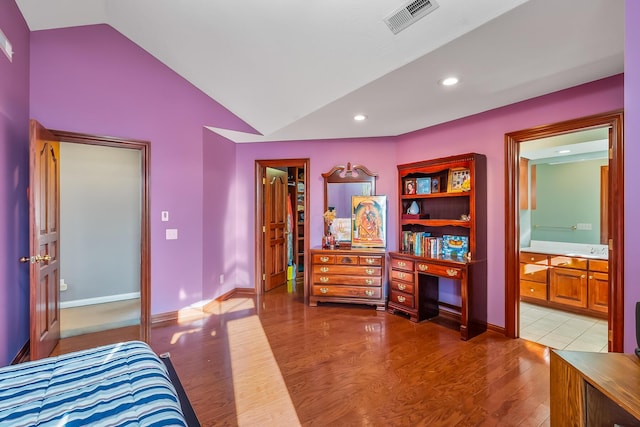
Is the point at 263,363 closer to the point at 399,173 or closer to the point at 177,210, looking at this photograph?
the point at 177,210

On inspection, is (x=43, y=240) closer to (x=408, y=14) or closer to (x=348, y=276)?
(x=348, y=276)

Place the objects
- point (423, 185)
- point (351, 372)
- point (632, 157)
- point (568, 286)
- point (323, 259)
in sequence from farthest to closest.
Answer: point (323, 259)
point (568, 286)
point (423, 185)
point (351, 372)
point (632, 157)

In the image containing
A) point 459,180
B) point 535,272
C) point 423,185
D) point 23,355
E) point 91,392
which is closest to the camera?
point 91,392

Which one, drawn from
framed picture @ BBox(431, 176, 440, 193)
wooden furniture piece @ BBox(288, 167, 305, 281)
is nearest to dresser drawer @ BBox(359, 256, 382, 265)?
framed picture @ BBox(431, 176, 440, 193)

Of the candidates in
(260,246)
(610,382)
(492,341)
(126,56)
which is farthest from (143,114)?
(492,341)

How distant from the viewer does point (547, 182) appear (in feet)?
15.1

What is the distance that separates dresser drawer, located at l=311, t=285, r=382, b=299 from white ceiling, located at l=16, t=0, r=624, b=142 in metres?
2.09

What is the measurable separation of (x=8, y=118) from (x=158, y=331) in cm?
227

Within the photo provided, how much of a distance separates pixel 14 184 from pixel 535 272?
5.88 meters

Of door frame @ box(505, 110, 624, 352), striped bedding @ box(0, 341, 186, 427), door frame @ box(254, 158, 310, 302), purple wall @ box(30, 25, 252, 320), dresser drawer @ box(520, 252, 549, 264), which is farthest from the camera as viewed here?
door frame @ box(254, 158, 310, 302)

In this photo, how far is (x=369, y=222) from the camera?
4090mm

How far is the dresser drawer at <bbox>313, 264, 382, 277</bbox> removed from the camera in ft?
12.7

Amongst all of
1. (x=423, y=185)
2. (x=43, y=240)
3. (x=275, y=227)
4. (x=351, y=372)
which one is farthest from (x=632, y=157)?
(x=275, y=227)

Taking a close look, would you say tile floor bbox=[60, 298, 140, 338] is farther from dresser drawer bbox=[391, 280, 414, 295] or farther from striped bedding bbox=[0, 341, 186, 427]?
dresser drawer bbox=[391, 280, 414, 295]
